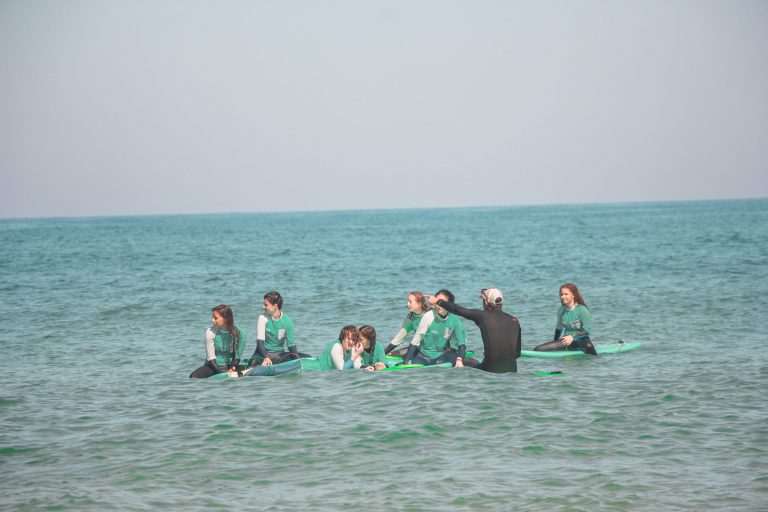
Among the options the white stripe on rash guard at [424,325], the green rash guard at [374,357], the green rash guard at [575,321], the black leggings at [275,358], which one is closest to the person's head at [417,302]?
the white stripe on rash guard at [424,325]

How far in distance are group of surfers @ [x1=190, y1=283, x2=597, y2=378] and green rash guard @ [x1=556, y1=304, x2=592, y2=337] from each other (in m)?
3.12

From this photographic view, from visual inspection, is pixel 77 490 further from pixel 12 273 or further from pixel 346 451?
pixel 12 273

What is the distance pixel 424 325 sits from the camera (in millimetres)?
17172

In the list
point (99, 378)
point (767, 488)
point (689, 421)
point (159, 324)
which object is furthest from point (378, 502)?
point (159, 324)

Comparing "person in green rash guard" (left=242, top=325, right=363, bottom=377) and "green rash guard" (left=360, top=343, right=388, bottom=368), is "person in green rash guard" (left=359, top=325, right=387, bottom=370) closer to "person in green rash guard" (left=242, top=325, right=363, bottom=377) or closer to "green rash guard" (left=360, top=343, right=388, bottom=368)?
"green rash guard" (left=360, top=343, right=388, bottom=368)

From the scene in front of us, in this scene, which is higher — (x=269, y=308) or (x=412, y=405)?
(x=269, y=308)

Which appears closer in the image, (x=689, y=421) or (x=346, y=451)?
(x=346, y=451)

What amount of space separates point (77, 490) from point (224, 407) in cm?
409

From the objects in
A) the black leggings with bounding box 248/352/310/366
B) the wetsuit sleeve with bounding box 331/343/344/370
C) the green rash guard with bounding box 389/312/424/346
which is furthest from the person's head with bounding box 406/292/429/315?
the black leggings with bounding box 248/352/310/366

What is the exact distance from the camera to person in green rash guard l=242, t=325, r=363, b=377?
17.0m

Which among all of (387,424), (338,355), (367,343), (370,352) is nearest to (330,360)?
(338,355)

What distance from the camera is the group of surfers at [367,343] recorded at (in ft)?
53.8

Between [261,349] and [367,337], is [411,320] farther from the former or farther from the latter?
[261,349]

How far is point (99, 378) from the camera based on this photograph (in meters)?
18.0
